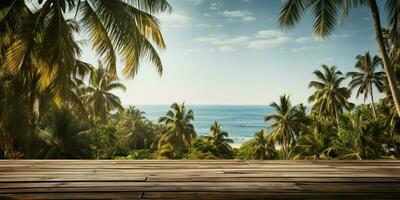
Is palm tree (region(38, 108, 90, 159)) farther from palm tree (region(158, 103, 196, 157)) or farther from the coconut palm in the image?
the coconut palm

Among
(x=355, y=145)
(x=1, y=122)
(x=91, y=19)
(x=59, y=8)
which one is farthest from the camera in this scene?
(x=355, y=145)

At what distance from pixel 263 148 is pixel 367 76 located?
11004 millimetres

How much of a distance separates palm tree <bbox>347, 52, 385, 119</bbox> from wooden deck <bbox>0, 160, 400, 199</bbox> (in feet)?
83.2

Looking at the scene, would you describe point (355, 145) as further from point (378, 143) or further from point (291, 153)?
point (291, 153)

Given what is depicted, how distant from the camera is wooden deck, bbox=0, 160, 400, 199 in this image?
2.29 m

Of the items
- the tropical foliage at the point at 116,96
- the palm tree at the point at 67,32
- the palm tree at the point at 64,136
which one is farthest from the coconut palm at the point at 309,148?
the palm tree at the point at 67,32

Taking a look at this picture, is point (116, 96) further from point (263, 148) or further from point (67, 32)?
point (67, 32)

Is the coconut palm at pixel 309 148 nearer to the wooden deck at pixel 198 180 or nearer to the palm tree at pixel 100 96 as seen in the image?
the palm tree at pixel 100 96

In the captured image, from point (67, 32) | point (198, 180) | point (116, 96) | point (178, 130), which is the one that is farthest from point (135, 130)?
point (198, 180)

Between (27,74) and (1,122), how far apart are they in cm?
554

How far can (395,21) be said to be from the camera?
19.5ft

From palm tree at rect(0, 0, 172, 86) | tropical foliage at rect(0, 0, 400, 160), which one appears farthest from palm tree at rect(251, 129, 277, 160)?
palm tree at rect(0, 0, 172, 86)

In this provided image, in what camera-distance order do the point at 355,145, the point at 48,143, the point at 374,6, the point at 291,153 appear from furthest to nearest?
the point at 291,153, the point at 355,145, the point at 48,143, the point at 374,6

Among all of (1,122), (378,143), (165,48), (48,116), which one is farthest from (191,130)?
(165,48)
